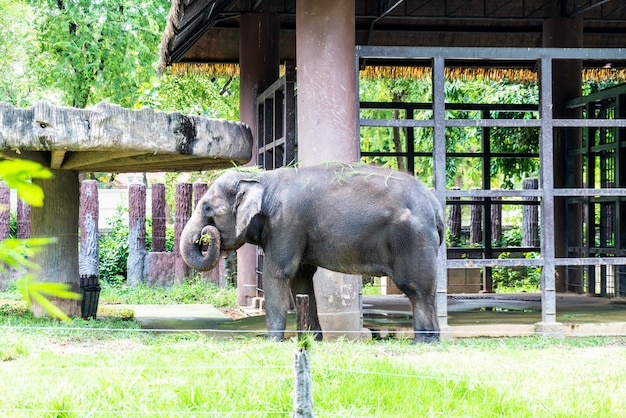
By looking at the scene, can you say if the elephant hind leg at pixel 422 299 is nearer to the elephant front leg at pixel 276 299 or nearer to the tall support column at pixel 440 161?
the tall support column at pixel 440 161

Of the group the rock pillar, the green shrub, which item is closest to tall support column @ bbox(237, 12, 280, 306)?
the rock pillar

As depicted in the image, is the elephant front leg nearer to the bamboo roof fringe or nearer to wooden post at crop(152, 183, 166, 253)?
the bamboo roof fringe

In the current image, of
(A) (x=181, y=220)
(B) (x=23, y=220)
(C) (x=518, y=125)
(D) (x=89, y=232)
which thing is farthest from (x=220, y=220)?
(B) (x=23, y=220)

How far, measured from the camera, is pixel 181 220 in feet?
53.7

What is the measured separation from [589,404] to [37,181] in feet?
20.8

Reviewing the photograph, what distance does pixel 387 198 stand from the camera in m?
8.12

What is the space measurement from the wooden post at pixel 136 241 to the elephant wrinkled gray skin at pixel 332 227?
7.95 metres

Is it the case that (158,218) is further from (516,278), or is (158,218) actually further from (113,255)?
(516,278)

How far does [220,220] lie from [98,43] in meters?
11.2

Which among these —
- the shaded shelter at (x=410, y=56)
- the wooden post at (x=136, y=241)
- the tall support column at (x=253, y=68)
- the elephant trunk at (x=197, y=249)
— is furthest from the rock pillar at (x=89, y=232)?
the elephant trunk at (x=197, y=249)

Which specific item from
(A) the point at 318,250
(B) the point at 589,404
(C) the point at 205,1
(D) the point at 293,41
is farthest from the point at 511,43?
(B) the point at 589,404

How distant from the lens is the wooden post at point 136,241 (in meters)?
16.2

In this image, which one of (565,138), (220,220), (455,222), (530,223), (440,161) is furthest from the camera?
(455,222)

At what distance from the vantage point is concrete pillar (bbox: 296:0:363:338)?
28.9 feet
